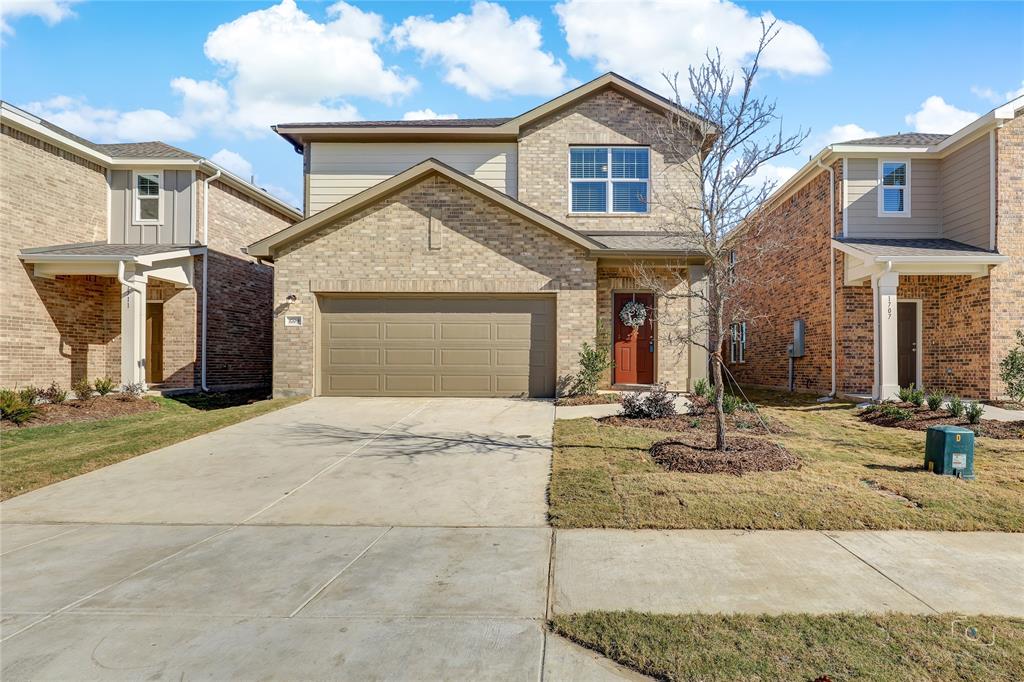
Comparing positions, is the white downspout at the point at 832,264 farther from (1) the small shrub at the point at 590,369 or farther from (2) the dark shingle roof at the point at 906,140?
(1) the small shrub at the point at 590,369

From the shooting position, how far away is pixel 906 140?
15.0 m

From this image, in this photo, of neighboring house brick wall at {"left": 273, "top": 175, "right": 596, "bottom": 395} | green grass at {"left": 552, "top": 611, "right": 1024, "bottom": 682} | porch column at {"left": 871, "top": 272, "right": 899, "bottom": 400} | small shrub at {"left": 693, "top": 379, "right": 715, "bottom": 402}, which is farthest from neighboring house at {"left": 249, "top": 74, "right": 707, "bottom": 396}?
green grass at {"left": 552, "top": 611, "right": 1024, "bottom": 682}

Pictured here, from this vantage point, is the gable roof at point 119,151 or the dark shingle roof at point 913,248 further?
the gable roof at point 119,151

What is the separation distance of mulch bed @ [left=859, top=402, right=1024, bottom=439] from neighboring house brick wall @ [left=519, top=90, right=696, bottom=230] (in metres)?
7.35

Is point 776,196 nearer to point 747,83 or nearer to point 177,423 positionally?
point 747,83

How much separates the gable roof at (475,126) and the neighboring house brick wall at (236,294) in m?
3.33

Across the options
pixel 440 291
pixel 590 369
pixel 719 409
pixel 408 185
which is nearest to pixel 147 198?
pixel 408 185

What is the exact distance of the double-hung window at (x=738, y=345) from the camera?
20.3m

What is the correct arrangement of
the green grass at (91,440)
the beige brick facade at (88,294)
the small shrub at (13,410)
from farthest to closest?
the beige brick facade at (88,294)
the small shrub at (13,410)
the green grass at (91,440)

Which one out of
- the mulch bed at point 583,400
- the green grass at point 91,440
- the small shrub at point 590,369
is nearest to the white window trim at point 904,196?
the small shrub at point 590,369

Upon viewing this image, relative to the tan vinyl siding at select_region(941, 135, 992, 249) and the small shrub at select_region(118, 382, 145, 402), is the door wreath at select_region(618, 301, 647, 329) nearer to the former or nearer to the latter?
the tan vinyl siding at select_region(941, 135, 992, 249)

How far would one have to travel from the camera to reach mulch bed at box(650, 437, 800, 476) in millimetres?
7016

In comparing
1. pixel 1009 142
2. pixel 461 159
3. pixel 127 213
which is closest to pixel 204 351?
pixel 127 213

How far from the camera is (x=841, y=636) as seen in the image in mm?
3365
